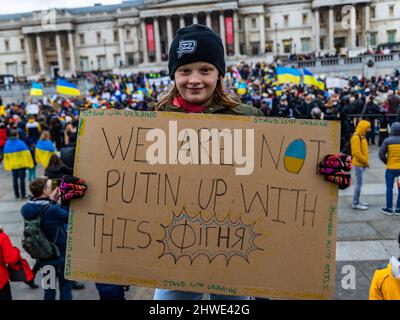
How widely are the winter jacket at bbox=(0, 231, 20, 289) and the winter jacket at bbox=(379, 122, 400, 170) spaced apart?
Result: 648 centimetres

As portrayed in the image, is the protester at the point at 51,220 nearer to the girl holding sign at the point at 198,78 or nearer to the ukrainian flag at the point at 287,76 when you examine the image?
the girl holding sign at the point at 198,78

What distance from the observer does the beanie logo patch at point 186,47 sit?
252 cm

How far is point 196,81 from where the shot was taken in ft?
8.28

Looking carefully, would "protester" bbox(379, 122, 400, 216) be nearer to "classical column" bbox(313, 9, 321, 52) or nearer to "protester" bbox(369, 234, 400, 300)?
"protester" bbox(369, 234, 400, 300)

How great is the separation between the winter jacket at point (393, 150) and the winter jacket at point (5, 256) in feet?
21.3

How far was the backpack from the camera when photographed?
4.45m

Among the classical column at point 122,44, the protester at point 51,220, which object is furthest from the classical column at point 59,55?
the protester at point 51,220

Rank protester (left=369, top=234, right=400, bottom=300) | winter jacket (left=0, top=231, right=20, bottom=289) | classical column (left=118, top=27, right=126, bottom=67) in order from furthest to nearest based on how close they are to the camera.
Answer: classical column (left=118, top=27, right=126, bottom=67) < winter jacket (left=0, top=231, right=20, bottom=289) < protester (left=369, top=234, right=400, bottom=300)

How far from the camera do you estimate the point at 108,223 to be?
249cm

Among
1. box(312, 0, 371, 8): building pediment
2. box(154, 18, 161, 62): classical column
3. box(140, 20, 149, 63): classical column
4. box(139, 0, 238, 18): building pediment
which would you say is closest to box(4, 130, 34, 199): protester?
box(154, 18, 161, 62): classical column

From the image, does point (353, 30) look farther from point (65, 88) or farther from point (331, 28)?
point (65, 88)

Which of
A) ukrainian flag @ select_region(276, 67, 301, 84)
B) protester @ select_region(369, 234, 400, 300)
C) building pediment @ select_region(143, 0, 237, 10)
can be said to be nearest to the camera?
protester @ select_region(369, 234, 400, 300)

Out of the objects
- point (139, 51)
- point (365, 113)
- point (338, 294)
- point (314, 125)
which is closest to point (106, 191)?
point (314, 125)
